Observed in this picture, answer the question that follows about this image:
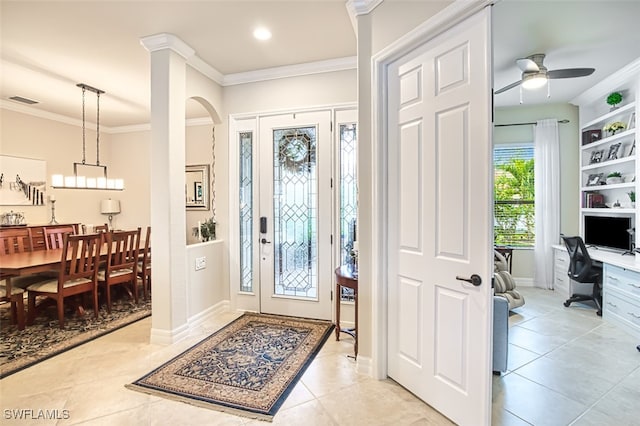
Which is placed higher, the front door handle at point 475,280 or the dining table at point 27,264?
the front door handle at point 475,280

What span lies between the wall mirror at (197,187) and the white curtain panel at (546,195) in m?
5.58

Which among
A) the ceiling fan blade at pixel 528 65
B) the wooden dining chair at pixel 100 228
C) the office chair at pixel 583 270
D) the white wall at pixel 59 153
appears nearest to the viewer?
the ceiling fan blade at pixel 528 65

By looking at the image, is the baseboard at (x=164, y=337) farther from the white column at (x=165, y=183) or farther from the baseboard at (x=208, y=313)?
the baseboard at (x=208, y=313)

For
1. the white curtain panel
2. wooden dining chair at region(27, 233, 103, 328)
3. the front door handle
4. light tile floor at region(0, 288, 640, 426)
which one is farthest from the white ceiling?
light tile floor at region(0, 288, 640, 426)

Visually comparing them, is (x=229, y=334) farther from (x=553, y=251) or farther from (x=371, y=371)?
(x=553, y=251)

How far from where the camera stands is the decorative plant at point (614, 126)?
420 centimetres

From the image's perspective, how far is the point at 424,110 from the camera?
2.14 meters

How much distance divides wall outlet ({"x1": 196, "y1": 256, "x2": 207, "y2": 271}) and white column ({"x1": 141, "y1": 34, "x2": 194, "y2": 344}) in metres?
0.40

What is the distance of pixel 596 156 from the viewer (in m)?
4.75

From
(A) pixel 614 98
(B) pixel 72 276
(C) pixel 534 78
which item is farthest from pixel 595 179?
(B) pixel 72 276

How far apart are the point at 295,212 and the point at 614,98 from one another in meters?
4.32

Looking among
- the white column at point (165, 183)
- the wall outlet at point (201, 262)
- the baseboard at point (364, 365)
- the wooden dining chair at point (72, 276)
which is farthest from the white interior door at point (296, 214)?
the wooden dining chair at point (72, 276)

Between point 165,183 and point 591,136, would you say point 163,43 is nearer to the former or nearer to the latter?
point 165,183

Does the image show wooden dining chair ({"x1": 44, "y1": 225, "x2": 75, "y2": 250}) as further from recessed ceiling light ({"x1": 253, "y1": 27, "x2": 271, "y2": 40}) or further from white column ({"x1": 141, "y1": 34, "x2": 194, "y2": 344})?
recessed ceiling light ({"x1": 253, "y1": 27, "x2": 271, "y2": 40})
